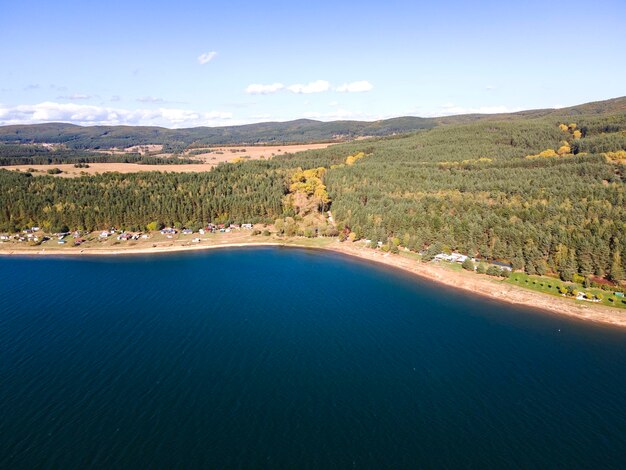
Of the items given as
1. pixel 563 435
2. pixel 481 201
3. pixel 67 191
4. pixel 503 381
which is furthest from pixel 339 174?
pixel 563 435

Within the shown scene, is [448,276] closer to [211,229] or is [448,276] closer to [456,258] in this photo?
[456,258]

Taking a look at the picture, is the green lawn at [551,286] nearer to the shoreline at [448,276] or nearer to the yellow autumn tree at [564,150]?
the shoreline at [448,276]

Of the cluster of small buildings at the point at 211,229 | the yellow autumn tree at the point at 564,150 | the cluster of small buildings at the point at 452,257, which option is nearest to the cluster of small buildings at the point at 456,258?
the cluster of small buildings at the point at 452,257

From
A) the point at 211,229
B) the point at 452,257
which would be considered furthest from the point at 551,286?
the point at 211,229

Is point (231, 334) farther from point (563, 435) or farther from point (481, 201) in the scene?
point (481, 201)

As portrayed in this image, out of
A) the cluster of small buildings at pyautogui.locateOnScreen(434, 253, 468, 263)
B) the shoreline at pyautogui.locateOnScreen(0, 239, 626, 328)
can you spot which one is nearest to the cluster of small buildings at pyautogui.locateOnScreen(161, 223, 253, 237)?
the shoreline at pyautogui.locateOnScreen(0, 239, 626, 328)

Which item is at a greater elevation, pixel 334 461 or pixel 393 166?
pixel 393 166

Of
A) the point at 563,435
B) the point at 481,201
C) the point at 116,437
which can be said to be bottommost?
the point at 563,435
